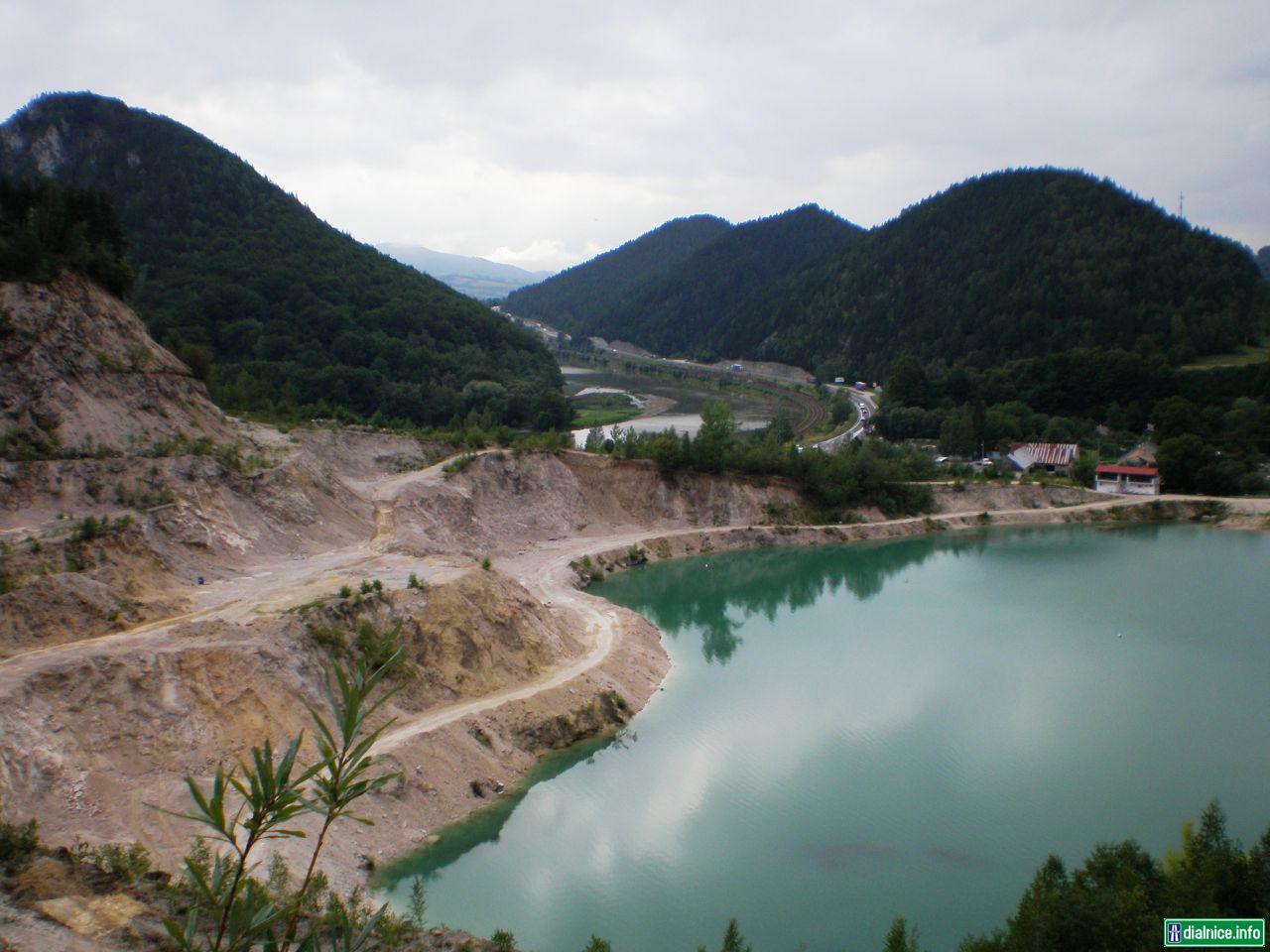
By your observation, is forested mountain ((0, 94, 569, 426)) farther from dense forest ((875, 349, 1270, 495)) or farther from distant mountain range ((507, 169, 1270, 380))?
distant mountain range ((507, 169, 1270, 380))

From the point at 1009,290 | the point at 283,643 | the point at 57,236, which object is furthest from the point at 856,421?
the point at 283,643

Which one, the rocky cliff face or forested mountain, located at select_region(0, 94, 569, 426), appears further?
forested mountain, located at select_region(0, 94, 569, 426)

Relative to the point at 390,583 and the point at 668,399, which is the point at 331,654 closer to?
the point at 390,583

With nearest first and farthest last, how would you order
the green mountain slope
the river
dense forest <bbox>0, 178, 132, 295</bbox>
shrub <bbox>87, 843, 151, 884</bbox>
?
shrub <bbox>87, 843, 151, 884</bbox>
dense forest <bbox>0, 178, 132, 295</bbox>
the river
the green mountain slope

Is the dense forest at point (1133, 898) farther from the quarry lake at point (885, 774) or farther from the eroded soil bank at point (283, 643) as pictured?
the eroded soil bank at point (283, 643)

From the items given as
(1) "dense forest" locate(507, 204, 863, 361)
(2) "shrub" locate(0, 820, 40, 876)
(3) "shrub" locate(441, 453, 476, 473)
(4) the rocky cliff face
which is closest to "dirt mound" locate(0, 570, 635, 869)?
(2) "shrub" locate(0, 820, 40, 876)

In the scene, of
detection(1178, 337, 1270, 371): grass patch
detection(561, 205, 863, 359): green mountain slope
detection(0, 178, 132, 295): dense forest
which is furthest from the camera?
detection(561, 205, 863, 359): green mountain slope

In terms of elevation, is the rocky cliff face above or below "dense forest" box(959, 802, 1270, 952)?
Answer: above
